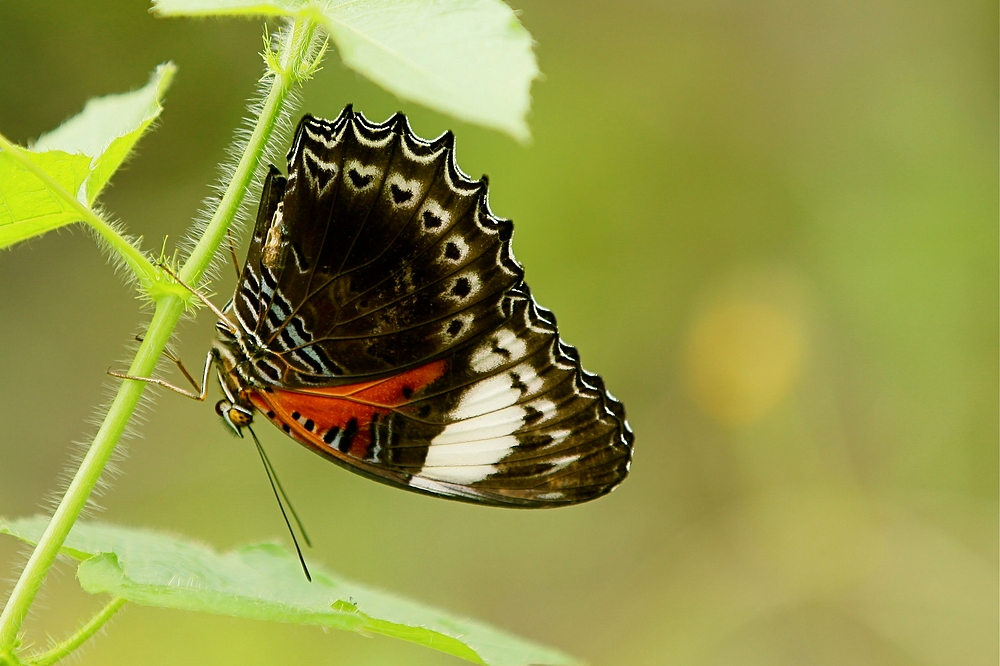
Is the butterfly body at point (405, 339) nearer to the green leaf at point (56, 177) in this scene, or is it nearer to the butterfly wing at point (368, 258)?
the butterfly wing at point (368, 258)

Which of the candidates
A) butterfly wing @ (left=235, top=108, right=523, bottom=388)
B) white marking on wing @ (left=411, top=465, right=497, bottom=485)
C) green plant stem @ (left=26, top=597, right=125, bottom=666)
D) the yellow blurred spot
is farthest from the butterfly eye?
the yellow blurred spot

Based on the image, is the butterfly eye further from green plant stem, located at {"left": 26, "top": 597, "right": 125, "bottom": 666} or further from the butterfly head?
green plant stem, located at {"left": 26, "top": 597, "right": 125, "bottom": 666}

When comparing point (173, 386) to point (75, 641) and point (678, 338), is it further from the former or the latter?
point (678, 338)

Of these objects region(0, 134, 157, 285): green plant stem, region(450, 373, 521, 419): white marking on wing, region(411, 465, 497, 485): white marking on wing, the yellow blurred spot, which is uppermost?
the yellow blurred spot

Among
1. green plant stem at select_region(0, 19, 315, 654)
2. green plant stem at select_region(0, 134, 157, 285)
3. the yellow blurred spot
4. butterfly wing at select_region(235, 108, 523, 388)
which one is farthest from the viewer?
the yellow blurred spot

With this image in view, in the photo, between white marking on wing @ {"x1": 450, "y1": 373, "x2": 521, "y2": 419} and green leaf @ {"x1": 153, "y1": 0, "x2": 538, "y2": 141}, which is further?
white marking on wing @ {"x1": 450, "y1": 373, "x2": 521, "y2": 419}

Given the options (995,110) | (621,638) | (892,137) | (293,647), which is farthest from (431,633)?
(995,110)
